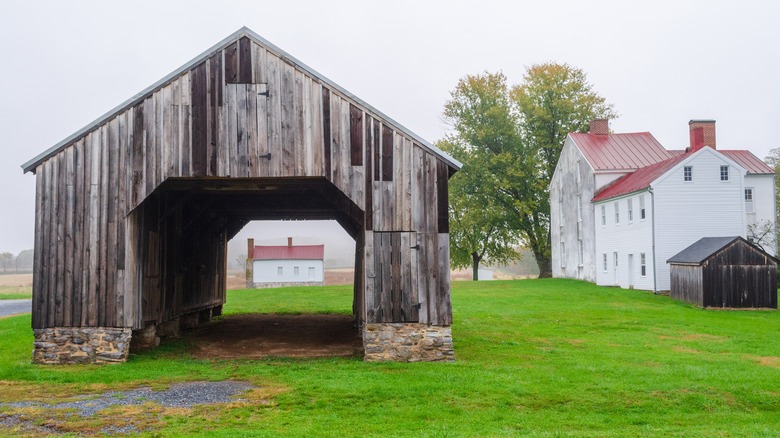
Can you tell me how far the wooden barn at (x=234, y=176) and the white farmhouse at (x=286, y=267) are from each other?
45.3 metres

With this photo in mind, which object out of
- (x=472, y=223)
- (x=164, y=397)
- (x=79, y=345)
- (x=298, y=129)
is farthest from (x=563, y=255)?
(x=164, y=397)

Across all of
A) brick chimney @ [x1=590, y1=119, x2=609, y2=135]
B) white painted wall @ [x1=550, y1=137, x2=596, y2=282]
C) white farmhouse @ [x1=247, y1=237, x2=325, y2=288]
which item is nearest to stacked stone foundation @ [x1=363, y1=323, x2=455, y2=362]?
white painted wall @ [x1=550, y1=137, x2=596, y2=282]

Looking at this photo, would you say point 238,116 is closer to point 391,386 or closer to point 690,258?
point 391,386

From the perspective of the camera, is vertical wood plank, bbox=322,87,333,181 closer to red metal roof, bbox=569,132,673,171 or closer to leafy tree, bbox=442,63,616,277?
red metal roof, bbox=569,132,673,171

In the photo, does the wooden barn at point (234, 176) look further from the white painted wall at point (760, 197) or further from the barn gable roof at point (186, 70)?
the white painted wall at point (760, 197)

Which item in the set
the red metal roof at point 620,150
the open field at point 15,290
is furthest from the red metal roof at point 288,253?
the red metal roof at point 620,150

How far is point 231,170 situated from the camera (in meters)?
15.0

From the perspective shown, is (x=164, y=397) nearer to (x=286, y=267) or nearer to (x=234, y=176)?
(x=234, y=176)

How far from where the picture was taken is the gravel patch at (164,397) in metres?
11.0

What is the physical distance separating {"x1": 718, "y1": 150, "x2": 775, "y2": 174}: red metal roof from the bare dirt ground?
24369 mm

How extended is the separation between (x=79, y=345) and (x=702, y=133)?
1212 inches

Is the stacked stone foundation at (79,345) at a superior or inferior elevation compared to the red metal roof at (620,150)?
inferior

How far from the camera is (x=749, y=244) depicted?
92.0 ft

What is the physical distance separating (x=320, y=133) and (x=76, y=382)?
6927mm
